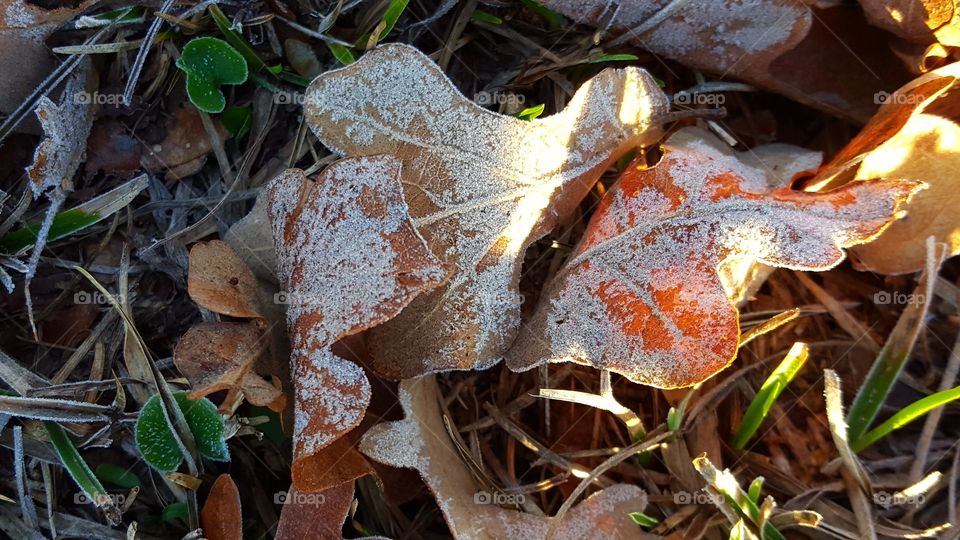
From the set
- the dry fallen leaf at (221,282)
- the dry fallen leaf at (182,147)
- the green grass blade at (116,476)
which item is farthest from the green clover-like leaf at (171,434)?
the dry fallen leaf at (182,147)

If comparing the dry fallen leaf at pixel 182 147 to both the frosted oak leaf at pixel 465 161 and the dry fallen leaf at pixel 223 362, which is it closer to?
the frosted oak leaf at pixel 465 161

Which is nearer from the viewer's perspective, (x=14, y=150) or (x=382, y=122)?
(x=382, y=122)

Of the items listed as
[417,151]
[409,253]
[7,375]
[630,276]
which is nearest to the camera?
[409,253]

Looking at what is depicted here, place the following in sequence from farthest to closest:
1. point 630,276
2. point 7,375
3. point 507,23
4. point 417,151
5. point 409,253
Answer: point 507,23 < point 7,375 < point 417,151 < point 630,276 < point 409,253

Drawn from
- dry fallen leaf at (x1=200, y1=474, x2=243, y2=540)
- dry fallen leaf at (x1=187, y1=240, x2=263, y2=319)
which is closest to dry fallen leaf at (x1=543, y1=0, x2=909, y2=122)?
dry fallen leaf at (x1=187, y1=240, x2=263, y2=319)

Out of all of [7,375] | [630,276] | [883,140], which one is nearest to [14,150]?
[7,375]

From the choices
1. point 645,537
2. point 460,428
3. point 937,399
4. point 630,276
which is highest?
point 630,276

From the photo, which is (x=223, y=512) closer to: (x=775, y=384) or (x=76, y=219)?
(x=76, y=219)

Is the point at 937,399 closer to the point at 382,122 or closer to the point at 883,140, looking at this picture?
the point at 883,140
